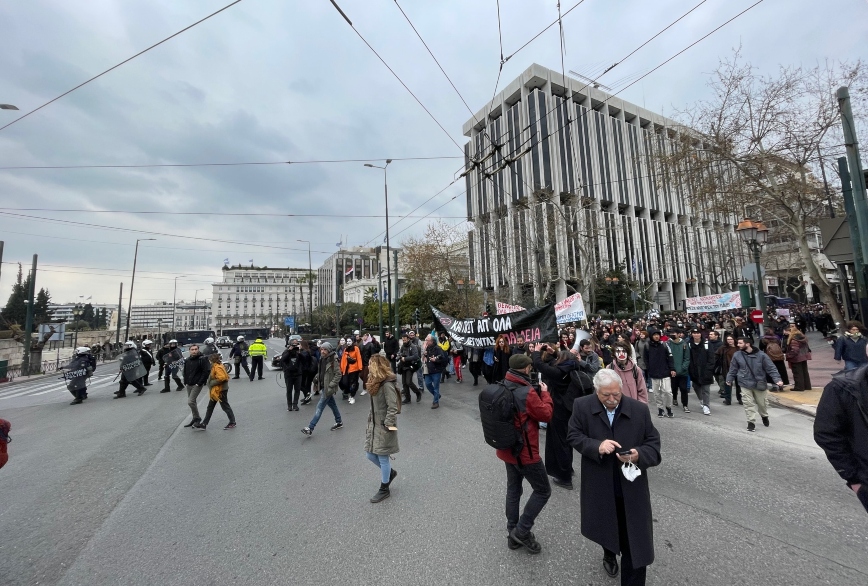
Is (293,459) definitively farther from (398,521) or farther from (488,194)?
(488,194)

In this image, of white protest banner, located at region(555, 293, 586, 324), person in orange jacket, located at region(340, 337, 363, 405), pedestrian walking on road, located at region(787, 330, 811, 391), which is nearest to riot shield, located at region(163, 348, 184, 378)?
person in orange jacket, located at region(340, 337, 363, 405)

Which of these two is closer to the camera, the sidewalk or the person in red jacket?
the person in red jacket

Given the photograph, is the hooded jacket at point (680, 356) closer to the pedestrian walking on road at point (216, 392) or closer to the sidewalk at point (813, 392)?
the sidewalk at point (813, 392)

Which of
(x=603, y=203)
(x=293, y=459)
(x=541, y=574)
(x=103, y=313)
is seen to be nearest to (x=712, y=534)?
(x=541, y=574)

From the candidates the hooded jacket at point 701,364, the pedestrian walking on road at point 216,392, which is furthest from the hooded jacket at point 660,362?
the pedestrian walking on road at point 216,392

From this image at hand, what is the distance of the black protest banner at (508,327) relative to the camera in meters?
8.47

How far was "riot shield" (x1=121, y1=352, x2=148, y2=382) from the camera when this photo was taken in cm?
1178

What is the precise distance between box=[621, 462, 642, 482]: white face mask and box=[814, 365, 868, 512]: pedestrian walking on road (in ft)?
3.51

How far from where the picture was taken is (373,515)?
375 centimetres

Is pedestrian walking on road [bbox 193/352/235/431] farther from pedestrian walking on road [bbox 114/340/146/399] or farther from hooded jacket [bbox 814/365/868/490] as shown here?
hooded jacket [bbox 814/365/868/490]

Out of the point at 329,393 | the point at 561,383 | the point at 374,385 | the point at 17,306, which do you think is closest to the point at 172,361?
the point at 329,393

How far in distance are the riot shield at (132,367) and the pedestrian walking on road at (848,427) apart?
589 inches

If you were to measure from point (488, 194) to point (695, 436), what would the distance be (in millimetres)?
43011

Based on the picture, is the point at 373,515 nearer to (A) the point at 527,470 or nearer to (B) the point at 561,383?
(A) the point at 527,470
